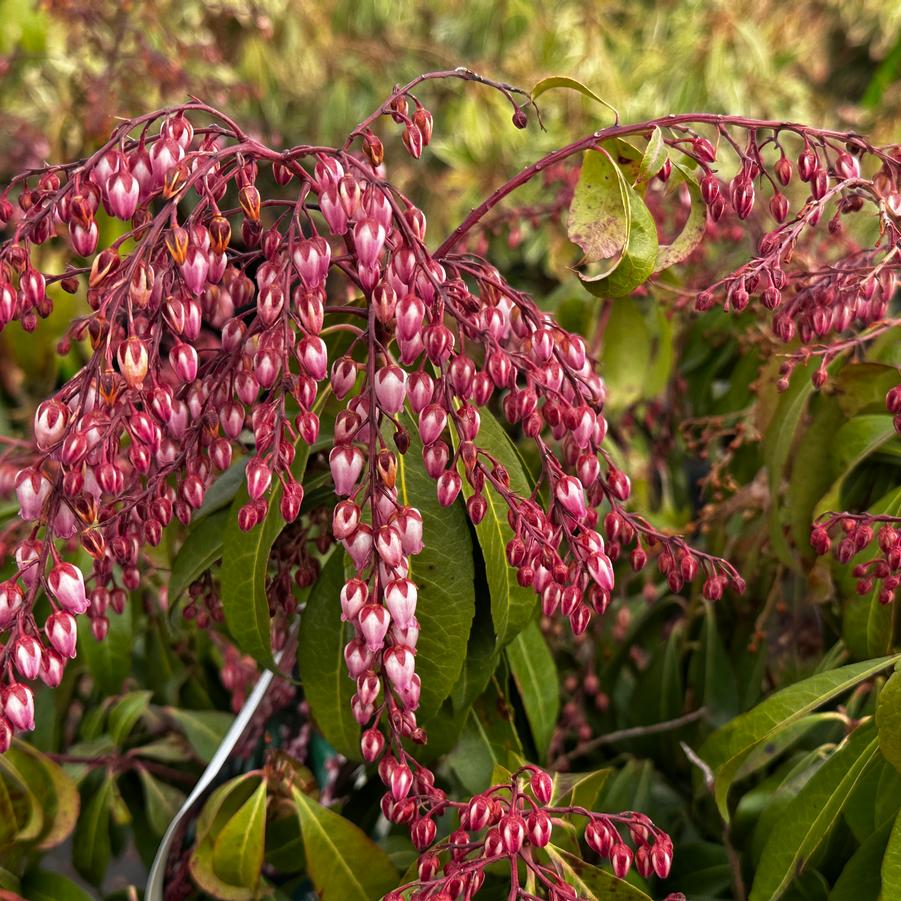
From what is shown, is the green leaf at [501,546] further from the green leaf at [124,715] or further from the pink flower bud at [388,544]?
the green leaf at [124,715]

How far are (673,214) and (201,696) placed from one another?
1003 mm

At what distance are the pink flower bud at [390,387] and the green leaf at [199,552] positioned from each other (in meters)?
0.25

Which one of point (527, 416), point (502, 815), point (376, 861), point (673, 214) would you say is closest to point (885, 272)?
point (527, 416)

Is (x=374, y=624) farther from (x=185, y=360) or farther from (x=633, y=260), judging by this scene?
(x=633, y=260)

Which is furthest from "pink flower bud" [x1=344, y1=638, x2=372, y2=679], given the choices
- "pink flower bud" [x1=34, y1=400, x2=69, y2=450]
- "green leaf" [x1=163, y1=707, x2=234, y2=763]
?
"green leaf" [x1=163, y1=707, x2=234, y2=763]

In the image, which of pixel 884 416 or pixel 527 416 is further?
pixel 884 416

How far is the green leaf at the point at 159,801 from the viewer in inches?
48.0

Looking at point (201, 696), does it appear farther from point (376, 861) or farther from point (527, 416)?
point (527, 416)

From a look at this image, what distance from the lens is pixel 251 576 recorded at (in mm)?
819

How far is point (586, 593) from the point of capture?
2.51 feet

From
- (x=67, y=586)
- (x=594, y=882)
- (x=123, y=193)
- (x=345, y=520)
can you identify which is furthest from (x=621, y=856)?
(x=123, y=193)

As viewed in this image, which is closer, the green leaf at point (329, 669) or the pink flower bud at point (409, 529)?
the pink flower bud at point (409, 529)

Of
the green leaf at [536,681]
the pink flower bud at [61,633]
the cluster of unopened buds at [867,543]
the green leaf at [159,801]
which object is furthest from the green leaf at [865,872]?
the green leaf at [159,801]

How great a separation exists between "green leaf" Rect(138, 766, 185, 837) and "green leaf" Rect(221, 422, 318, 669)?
47 cm
